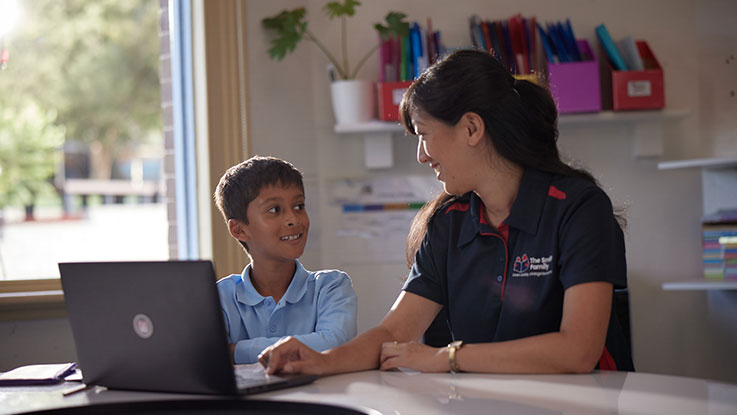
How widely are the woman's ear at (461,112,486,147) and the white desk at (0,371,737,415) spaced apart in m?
0.51

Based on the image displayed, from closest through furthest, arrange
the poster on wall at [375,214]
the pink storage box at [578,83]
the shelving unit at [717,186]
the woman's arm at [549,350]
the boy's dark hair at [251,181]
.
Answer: the woman's arm at [549,350], the boy's dark hair at [251,181], the pink storage box at [578,83], the shelving unit at [717,186], the poster on wall at [375,214]

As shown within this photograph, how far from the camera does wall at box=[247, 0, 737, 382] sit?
3.00m

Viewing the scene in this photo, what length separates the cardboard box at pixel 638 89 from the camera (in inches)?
111

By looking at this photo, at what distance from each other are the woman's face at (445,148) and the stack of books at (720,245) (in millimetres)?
Result: 1540

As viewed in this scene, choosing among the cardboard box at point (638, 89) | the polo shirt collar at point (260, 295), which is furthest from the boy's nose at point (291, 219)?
the cardboard box at point (638, 89)

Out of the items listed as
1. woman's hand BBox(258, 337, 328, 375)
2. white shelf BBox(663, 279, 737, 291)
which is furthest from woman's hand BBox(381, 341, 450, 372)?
white shelf BBox(663, 279, 737, 291)

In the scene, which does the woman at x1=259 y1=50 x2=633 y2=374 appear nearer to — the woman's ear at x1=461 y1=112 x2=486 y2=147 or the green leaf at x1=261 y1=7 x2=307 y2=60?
the woman's ear at x1=461 y1=112 x2=486 y2=147

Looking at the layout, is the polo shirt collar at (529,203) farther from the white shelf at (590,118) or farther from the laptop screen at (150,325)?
the white shelf at (590,118)

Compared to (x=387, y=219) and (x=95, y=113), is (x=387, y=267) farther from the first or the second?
(x=95, y=113)

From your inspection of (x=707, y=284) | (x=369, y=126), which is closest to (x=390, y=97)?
(x=369, y=126)

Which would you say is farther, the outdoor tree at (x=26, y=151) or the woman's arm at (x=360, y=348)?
the outdoor tree at (x=26, y=151)

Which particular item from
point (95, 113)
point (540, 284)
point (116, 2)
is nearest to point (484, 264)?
point (540, 284)

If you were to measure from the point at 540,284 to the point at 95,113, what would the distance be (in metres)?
4.25

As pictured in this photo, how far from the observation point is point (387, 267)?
3.06m
